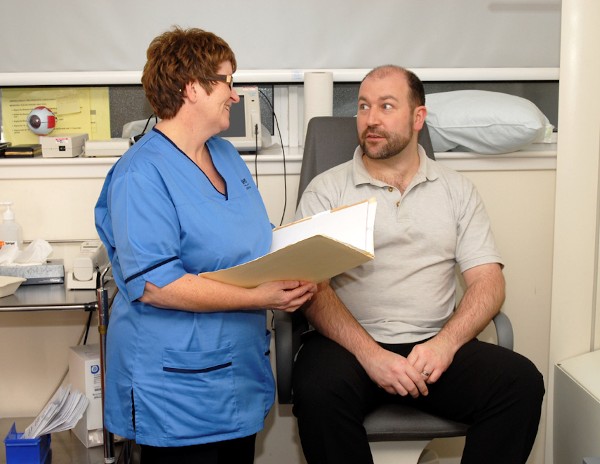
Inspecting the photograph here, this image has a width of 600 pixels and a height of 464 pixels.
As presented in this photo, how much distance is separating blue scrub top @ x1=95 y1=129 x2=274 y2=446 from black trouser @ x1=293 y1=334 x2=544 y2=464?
18 centimetres

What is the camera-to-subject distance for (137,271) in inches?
65.9

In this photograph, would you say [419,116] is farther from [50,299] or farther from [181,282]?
[50,299]

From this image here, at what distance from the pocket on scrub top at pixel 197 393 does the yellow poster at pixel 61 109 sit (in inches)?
45.7

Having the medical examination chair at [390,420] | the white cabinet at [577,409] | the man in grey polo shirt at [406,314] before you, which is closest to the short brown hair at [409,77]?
the man in grey polo shirt at [406,314]

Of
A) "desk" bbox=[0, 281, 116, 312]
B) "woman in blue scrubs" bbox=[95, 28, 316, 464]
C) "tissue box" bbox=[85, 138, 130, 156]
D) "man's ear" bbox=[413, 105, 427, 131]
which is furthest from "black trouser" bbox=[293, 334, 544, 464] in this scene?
"tissue box" bbox=[85, 138, 130, 156]

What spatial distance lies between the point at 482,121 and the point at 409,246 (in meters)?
0.47

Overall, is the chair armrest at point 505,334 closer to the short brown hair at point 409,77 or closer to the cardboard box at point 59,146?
the short brown hair at point 409,77

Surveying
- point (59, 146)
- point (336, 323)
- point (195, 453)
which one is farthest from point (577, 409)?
point (59, 146)

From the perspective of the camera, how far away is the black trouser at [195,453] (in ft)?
5.86

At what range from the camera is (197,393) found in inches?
68.8

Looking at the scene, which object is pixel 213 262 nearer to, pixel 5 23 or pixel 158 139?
pixel 158 139

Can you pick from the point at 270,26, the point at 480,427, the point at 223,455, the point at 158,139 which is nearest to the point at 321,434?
the point at 223,455

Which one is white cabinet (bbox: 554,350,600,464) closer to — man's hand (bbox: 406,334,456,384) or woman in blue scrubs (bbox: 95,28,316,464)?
man's hand (bbox: 406,334,456,384)

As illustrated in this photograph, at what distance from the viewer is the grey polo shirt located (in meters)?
2.18
